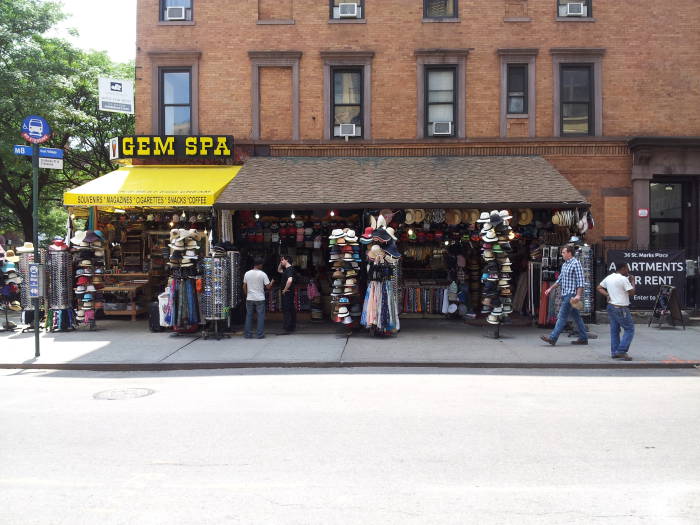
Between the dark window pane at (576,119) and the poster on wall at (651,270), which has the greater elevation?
the dark window pane at (576,119)

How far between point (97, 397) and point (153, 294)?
879cm

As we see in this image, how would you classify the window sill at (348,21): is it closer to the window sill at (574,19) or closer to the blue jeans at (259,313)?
the window sill at (574,19)

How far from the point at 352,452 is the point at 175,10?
1433 centimetres

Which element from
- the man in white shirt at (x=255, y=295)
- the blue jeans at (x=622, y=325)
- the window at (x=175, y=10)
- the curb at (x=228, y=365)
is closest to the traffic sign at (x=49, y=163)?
the curb at (x=228, y=365)

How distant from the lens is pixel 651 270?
13984mm

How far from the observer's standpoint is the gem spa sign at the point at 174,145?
15320mm

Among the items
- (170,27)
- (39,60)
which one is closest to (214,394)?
(170,27)

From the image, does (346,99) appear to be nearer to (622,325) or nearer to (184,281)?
(184,281)

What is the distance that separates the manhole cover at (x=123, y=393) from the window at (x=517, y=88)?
11.9 metres

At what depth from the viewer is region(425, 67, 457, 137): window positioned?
1582cm

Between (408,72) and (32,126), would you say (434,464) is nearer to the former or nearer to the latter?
(32,126)

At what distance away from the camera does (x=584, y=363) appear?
32.3ft

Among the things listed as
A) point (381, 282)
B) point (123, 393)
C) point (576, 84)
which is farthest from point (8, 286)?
point (576, 84)

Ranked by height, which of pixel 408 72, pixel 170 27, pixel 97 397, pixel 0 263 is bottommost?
pixel 97 397
